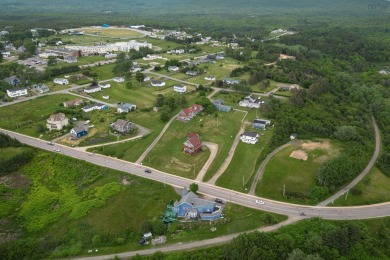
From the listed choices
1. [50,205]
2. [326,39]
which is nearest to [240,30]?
[326,39]

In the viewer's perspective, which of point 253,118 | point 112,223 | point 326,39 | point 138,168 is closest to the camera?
point 112,223

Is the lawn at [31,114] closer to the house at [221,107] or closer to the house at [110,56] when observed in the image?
the house at [221,107]

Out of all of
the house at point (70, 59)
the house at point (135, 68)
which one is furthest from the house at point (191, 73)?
the house at point (70, 59)

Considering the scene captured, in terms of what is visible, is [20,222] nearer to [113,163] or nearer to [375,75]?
[113,163]

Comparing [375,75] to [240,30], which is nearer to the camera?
[375,75]

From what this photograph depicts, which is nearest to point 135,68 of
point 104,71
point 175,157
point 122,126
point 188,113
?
point 104,71

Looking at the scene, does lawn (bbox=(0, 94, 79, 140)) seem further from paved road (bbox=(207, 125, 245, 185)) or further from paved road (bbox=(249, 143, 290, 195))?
paved road (bbox=(249, 143, 290, 195))

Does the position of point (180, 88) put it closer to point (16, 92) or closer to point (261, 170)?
point (261, 170)
